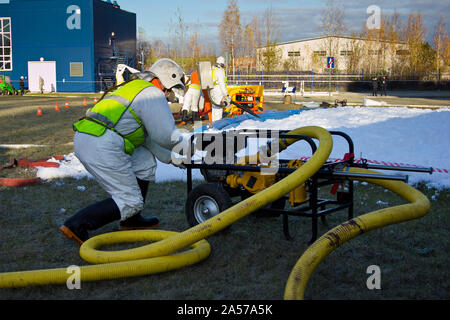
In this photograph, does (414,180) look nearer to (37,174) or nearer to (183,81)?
(183,81)

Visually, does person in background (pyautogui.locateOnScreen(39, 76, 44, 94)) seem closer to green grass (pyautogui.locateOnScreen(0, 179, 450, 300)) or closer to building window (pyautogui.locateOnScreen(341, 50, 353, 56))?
building window (pyautogui.locateOnScreen(341, 50, 353, 56))

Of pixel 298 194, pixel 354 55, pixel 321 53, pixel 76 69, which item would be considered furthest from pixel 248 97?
pixel 321 53

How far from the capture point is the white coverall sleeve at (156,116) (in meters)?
4.16

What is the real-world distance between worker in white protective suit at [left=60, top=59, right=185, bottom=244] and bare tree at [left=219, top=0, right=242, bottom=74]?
133 ft

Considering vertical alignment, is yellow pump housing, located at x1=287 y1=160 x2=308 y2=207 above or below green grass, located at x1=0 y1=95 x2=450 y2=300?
above

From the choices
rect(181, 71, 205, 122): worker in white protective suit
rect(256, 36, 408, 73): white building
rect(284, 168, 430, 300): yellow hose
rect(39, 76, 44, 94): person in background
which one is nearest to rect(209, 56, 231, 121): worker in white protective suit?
rect(181, 71, 205, 122): worker in white protective suit

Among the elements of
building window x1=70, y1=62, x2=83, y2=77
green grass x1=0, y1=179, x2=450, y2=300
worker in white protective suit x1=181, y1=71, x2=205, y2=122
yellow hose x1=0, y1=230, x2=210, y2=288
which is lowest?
green grass x1=0, y1=179, x2=450, y2=300

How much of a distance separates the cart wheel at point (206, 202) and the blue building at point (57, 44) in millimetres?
36596

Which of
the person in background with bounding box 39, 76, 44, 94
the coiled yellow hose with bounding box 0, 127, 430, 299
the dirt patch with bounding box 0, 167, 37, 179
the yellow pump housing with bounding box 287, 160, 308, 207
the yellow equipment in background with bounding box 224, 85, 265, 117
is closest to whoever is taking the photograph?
the coiled yellow hose with bounding box 0, 127, 430, 299

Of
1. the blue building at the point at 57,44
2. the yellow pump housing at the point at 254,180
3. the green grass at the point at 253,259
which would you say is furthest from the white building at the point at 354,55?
the yellow pump housing at the point at 254,180

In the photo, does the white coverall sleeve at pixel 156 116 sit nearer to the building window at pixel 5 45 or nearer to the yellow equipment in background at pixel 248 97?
the yellow equipment in background at pixel 248 97

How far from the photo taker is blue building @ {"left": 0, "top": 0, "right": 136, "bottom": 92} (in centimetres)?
3919
